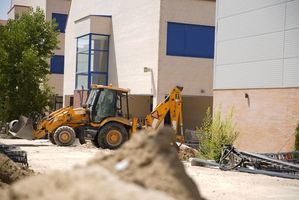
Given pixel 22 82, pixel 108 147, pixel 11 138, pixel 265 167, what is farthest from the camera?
pixel 22 82

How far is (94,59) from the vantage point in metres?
37.1

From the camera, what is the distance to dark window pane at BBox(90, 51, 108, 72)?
1453 inches

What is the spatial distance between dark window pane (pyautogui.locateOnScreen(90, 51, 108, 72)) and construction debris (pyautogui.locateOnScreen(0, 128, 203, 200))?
32405 millimetres

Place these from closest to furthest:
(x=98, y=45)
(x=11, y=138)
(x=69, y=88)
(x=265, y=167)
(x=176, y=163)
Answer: (x=176, y=163) → (x=265, y=167) → (x=11, y=138) → (x=98, y=45) → (x=69, y=88)

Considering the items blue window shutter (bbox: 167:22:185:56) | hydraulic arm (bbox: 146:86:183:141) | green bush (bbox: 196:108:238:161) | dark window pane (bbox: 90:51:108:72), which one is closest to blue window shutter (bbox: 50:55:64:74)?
dark window pane (bbox: 90:51:108:72)

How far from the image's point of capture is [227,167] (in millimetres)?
16328

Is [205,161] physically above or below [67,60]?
below

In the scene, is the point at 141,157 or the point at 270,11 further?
the point at 270,11

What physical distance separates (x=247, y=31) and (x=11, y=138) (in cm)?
1454

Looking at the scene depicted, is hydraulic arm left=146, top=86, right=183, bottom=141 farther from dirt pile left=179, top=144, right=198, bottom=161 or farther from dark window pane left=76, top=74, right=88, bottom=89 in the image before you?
dark window pane left=76, top=74, right=88, bottom=89

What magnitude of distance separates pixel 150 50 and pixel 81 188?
28535mm

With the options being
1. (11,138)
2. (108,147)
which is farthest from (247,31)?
(11,138)

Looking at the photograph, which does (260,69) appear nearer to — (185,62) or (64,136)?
(64,136)

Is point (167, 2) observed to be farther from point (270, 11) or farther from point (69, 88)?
point (69, 88)
